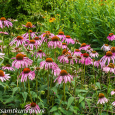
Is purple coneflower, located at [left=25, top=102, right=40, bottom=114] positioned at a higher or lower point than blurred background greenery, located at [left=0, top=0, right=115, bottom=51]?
lower

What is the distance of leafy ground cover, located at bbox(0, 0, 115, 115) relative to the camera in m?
1.50

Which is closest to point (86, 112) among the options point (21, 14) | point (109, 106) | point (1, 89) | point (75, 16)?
point (109, 106)

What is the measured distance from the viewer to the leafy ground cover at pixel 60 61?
4.94 ft

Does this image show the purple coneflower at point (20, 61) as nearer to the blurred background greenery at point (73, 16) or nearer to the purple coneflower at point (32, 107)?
the purple coneflower at point (32, 107)

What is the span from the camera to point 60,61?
1.85 metres

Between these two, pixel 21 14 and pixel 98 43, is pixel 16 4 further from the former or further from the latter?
pixel 98 43

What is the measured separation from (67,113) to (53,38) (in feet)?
2.35

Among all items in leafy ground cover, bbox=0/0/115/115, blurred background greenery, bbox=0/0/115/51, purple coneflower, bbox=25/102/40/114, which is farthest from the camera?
blurred background greenery, bbox=0/0/115/51

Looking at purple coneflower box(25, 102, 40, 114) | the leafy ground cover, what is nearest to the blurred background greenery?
the leafy ground cover

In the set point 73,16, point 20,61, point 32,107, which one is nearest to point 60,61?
point 20,61

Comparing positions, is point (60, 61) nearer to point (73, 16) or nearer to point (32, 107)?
point (32, 107)

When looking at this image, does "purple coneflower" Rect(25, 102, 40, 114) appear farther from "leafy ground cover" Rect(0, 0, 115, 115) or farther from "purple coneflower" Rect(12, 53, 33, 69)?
"purple coneflower" Rect(12, 53, 33, 69)

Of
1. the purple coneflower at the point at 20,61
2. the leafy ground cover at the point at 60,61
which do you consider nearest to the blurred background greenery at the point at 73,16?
the leafy ground cover at the point at 60,61

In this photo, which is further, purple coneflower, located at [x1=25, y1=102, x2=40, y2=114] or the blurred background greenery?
the blurred background greenery
